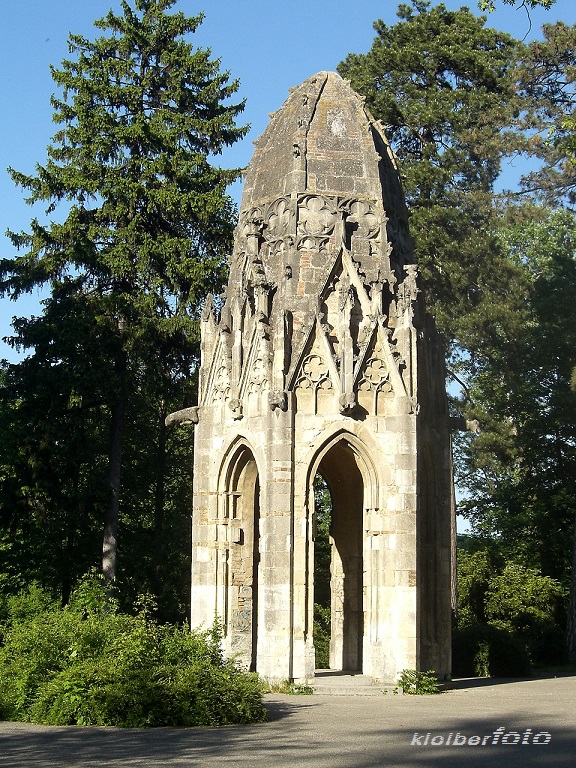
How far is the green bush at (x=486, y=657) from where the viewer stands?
21.9 m

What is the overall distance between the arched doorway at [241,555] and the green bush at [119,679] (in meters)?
4.50

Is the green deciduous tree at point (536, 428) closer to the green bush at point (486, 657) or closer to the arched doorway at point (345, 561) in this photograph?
the green bush at point (486, 657)

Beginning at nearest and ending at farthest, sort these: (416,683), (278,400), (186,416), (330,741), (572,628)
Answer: (330,741), (416,683), (278,400), (186,416), (572,628)

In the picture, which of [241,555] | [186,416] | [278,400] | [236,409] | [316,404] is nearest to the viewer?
[278,400]

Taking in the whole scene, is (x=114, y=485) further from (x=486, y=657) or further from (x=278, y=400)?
(x=278, y=400)

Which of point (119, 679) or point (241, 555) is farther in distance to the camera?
point (241, 555)

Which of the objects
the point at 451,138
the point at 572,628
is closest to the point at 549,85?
the point at 451,138

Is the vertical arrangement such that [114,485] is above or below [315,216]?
below

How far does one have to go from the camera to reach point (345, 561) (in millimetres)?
20703

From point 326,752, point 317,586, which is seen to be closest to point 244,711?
point 326,752

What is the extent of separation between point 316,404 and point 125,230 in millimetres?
10459

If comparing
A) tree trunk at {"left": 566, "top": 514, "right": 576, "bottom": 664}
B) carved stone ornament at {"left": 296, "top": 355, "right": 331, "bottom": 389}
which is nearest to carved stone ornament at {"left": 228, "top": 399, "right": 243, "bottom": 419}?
carved stone ornament at {"left": 296, "top": 355, "right": 331, "bottom": 389}

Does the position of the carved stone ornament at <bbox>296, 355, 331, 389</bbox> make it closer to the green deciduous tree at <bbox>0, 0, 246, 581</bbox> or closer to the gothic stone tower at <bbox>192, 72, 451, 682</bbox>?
the gothic stone tower at <bbox>192, 72, 451, 682</bbox>

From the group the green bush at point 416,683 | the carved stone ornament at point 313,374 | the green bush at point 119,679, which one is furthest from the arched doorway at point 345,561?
the green bush at point 119,679
